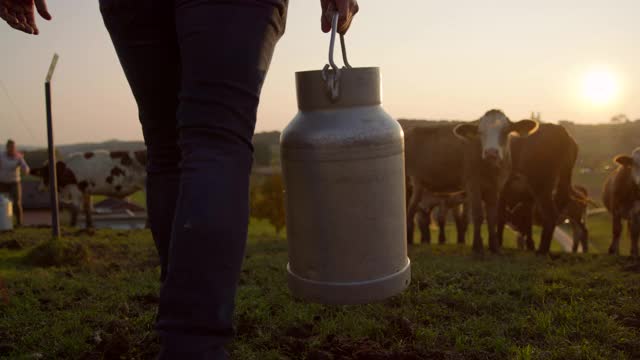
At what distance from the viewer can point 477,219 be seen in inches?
286

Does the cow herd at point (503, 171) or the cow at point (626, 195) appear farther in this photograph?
the cow at point (626, 195)

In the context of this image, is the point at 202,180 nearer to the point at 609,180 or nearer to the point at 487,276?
the point at 487,276

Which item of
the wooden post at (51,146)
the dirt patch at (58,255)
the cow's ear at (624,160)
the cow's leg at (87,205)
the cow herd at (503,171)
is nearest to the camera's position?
the dirt patch at (58,255)

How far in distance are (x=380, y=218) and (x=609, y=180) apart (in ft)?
35.0

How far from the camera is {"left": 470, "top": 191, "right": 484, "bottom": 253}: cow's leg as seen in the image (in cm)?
715

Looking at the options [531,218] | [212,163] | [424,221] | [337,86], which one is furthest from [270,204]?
[212,163]

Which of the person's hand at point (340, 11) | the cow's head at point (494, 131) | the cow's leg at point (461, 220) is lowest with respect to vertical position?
the cow's leg at point (461, 220)

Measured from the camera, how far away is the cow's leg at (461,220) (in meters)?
11.9

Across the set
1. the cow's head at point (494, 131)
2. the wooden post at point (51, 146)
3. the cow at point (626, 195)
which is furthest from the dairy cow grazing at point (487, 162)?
the wooden post at point (51, 146)

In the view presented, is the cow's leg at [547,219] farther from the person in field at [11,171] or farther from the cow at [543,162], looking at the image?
the person in field at [11,171]

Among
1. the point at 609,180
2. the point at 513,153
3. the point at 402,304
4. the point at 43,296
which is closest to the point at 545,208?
the point at 513,153

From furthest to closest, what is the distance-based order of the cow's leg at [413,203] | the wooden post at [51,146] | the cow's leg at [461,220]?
the cow's leg at [461,220], the cow's leg at [413,203], the wooden post at [51,146]

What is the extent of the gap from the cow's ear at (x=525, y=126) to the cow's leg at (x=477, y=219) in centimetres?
102

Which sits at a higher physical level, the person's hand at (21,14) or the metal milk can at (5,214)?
the person's hand at (21,14)
